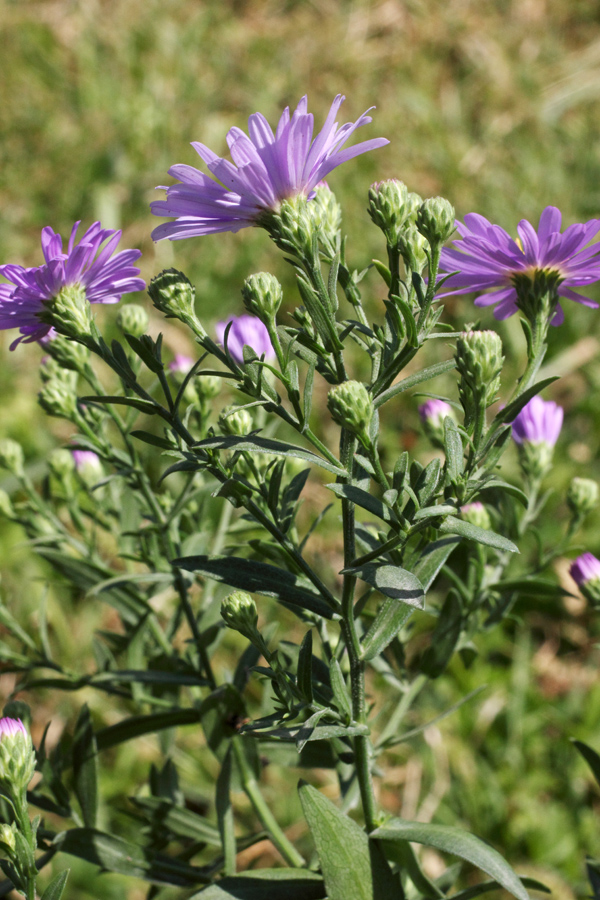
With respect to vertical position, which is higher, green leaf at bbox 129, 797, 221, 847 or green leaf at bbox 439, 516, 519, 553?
green leaf at bbox 439, 516, 519, 553

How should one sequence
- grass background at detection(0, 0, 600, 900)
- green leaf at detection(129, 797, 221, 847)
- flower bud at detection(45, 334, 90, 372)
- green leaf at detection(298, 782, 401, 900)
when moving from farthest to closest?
grass background at detection(0, 0, 600, 900) → green leaf at detection(129, 797, 221, 847) → flower bud at detection(45, 334, 90, 372) → green leaf at detection(298, 782, 401, 900)

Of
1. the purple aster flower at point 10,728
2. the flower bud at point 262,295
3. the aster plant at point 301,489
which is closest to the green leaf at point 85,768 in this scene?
the aster plant at point 301,489

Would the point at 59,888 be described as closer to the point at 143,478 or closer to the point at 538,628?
the point at 143,478

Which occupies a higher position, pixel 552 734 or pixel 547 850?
pixel 552 734

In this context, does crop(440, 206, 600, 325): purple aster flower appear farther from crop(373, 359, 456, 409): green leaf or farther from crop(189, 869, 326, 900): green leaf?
crop(189, 869, 326, 900): green leaf

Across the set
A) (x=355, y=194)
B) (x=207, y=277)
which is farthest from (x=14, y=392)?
(x=355, y=194)

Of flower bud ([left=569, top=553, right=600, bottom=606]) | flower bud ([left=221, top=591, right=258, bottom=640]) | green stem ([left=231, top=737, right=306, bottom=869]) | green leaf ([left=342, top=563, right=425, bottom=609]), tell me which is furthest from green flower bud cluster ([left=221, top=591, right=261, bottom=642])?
flower bud ([left=569, top=553, right=600, bottom=606])
